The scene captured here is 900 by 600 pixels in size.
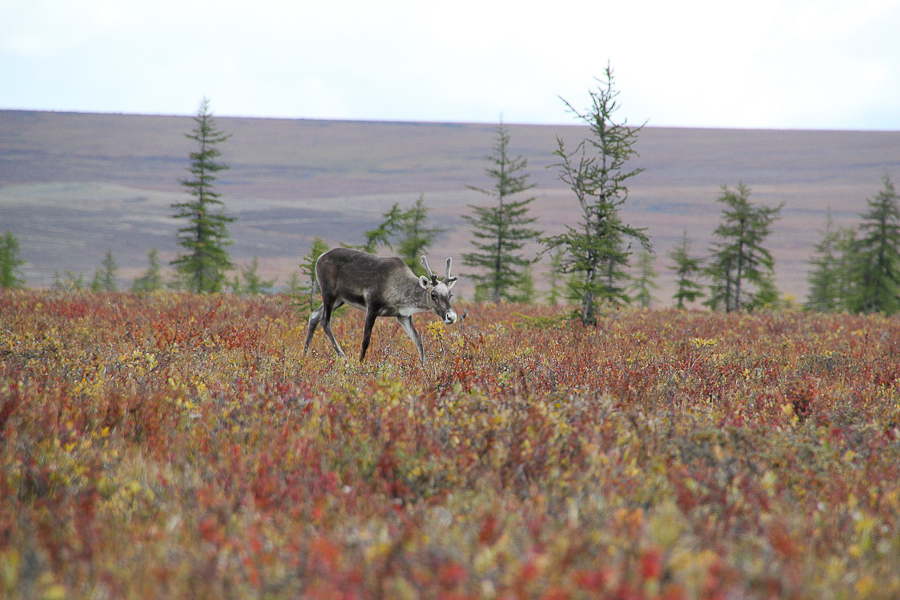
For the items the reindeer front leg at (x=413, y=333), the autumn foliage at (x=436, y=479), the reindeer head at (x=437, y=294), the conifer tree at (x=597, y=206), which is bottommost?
the autumn foliage at (x=436, y=479)

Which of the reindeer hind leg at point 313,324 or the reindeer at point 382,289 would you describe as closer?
the reindeer at point 382,289

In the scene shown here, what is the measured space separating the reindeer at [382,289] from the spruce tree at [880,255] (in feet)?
107

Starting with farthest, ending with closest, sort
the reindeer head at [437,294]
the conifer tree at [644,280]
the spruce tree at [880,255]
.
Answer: the conifer tree at [644,280], the spruce tree at [880,255], the reindeer head at [437,294]

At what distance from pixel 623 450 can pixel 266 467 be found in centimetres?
244

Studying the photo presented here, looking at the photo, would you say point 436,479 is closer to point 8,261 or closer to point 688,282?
point 688,282

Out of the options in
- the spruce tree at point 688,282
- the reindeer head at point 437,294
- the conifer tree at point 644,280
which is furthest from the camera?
the conifer tree at point 644,280

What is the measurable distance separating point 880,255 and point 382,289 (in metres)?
35.0

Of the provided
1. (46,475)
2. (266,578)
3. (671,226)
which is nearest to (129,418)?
(46,475)

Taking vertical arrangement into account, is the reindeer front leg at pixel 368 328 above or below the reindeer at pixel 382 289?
below

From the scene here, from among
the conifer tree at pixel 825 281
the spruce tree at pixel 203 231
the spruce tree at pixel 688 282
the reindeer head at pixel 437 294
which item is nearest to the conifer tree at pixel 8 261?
the spruce tree at pixel 203 231

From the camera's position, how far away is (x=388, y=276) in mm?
9609

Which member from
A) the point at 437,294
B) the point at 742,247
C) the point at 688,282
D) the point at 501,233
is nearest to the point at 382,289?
the point at 437,294

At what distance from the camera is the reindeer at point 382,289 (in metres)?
9.33

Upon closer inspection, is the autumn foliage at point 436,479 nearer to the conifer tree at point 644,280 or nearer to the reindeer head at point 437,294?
the reindeer head at point 437,294
